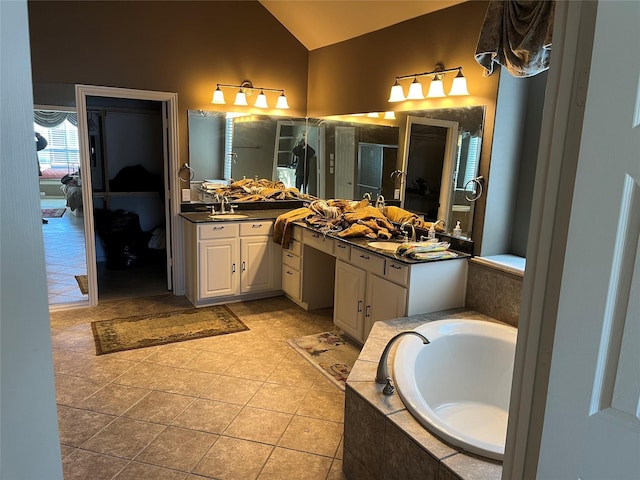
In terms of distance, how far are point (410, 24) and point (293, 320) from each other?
2.80 metres

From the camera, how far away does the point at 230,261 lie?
4570 millimetres

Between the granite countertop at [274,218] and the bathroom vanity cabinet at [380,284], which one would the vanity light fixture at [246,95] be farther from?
the bathroom vanity cabinet at [380,284]

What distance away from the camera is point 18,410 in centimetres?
64

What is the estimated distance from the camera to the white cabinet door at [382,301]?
314 cm

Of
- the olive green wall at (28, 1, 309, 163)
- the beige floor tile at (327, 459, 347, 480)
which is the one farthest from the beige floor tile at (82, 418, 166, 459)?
the olive green wall at (28, 1, 309, 163)

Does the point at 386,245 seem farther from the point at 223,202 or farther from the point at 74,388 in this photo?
the point at 74,388

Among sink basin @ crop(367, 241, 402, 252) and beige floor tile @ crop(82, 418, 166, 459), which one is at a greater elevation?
sink basin @ crop(367, 241, 402, 252)

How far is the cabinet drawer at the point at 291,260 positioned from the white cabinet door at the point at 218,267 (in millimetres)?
488

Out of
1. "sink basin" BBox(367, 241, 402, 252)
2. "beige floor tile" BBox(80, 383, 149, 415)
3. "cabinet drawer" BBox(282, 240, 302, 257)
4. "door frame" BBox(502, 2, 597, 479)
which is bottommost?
"beige floor tile" BBox(80, 383, 149, 415)

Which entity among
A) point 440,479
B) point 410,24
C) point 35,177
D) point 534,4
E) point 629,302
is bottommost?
point 440,479

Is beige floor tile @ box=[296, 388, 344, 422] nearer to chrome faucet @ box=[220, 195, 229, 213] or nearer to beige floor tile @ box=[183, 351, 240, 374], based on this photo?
beige floor tile @ box=[183, 351, 240, 374]

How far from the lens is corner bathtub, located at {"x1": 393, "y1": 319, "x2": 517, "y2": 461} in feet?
8.50

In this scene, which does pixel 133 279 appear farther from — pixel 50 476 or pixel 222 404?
pixel 50 476

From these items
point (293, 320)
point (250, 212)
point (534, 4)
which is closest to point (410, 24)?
point (534, 4)
